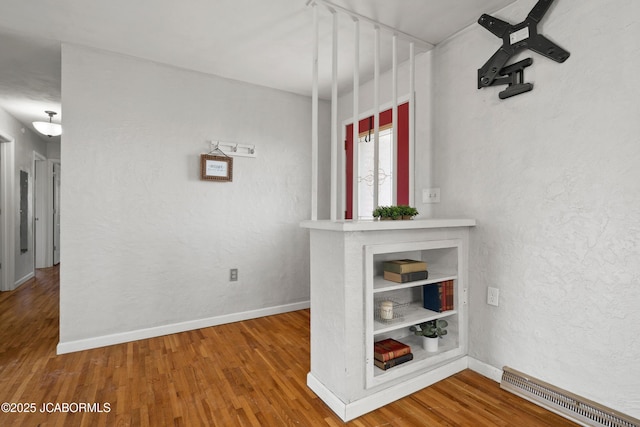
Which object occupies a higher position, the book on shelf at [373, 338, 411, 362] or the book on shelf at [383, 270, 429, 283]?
the book on shelf at [383, 270, 429, 283]

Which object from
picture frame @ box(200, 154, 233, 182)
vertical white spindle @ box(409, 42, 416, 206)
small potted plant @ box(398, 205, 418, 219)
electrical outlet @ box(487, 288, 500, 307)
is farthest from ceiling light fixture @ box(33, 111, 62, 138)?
electrical outlet @ box(487, 288, 500, 307)

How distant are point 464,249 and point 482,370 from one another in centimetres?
81

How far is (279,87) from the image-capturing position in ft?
11.3

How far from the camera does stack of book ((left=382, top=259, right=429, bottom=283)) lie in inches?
77.7

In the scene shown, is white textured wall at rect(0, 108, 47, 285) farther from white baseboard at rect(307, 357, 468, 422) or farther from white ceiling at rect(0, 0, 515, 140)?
white baseboard at rect(307, 357, 468, 422)

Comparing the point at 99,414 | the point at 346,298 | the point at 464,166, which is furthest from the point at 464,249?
the point at 99,414

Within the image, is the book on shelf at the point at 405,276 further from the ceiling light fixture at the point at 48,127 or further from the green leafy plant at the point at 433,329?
the ceiling light fixture at the point at 48,127

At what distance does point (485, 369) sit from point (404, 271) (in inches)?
35.3

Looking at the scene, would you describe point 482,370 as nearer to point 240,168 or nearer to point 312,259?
point 312,259

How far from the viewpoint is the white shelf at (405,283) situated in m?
1.87

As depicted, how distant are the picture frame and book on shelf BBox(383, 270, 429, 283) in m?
1.88

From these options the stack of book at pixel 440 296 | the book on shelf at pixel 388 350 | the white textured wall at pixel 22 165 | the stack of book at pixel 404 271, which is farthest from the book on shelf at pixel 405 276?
the white textured wall at pixel 22 165

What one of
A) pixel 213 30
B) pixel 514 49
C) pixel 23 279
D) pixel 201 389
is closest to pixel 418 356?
pixel 201 389

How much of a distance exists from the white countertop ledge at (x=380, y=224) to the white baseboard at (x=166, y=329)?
175cm
